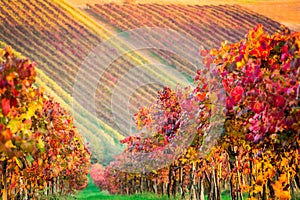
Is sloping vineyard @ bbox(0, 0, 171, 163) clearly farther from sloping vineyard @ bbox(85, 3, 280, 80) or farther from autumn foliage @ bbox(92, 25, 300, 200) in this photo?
autumn foliage @ bbox(92, 25, 300, 200)

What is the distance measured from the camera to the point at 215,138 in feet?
28.9

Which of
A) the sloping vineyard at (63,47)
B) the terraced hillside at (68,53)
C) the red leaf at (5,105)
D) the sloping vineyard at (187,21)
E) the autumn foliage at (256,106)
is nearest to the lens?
the red leaf at (5,105)

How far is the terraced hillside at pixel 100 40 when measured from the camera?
5356 cm

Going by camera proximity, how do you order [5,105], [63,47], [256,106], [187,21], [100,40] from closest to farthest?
[5,105]
[256,106]
[187,21]
[63,47]
[100,40]

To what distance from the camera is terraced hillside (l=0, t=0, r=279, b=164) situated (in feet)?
176

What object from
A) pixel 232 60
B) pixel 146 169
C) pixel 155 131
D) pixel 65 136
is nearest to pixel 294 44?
pixel 232 60

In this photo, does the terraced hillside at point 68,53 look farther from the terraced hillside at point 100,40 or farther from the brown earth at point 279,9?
the brown earth at point 279,9

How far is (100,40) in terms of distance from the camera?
63625 millimetres

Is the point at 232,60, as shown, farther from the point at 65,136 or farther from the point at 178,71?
the point at 178,71

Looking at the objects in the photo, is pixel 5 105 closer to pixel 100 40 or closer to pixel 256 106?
pixel 256 106

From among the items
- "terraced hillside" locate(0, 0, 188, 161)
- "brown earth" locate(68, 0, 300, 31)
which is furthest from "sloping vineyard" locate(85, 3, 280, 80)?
"terraced hillside" locate(0, 0, 188, 161)

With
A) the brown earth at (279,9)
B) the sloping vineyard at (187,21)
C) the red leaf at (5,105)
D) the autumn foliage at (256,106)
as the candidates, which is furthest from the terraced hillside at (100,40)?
the red leaf at (5,105)

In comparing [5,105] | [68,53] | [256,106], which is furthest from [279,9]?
[5,105]

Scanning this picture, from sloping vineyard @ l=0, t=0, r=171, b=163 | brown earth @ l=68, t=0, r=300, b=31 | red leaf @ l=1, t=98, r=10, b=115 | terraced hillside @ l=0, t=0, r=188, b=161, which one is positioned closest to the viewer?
red leaf @ l=1, t=98, r=10, b=115
